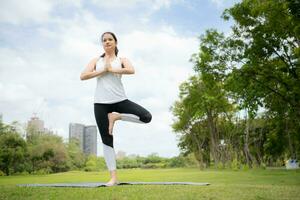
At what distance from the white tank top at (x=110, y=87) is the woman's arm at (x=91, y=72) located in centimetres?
13

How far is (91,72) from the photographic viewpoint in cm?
631

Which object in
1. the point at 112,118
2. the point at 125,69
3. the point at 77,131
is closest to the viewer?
the point at 125,69

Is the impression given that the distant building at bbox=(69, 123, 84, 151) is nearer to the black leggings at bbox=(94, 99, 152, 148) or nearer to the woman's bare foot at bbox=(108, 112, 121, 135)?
the black leggings at bbox=(94, 99, 152, 148)

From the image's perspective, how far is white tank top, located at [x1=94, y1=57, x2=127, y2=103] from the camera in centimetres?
633

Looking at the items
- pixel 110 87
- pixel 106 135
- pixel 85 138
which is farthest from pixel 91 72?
pixel 85 138

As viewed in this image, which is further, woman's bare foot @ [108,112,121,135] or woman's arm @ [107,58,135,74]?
woman's bare foot @ [108,112,121,135]

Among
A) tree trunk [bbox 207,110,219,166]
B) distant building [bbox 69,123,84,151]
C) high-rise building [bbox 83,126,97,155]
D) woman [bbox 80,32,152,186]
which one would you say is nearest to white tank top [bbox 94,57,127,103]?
woman [bbox 80,32,152,186]

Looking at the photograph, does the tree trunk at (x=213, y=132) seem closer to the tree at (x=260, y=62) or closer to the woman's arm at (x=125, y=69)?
the tree at (x=260, y=62)

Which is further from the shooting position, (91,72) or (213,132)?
(213,132)

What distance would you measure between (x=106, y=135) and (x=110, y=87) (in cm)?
95

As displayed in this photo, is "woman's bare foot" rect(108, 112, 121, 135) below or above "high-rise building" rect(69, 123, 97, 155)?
below

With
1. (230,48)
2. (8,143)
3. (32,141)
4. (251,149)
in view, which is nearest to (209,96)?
(230,48)

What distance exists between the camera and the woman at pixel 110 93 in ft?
20.4

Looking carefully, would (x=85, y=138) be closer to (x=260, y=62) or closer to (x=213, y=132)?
(x=213, y=132)
